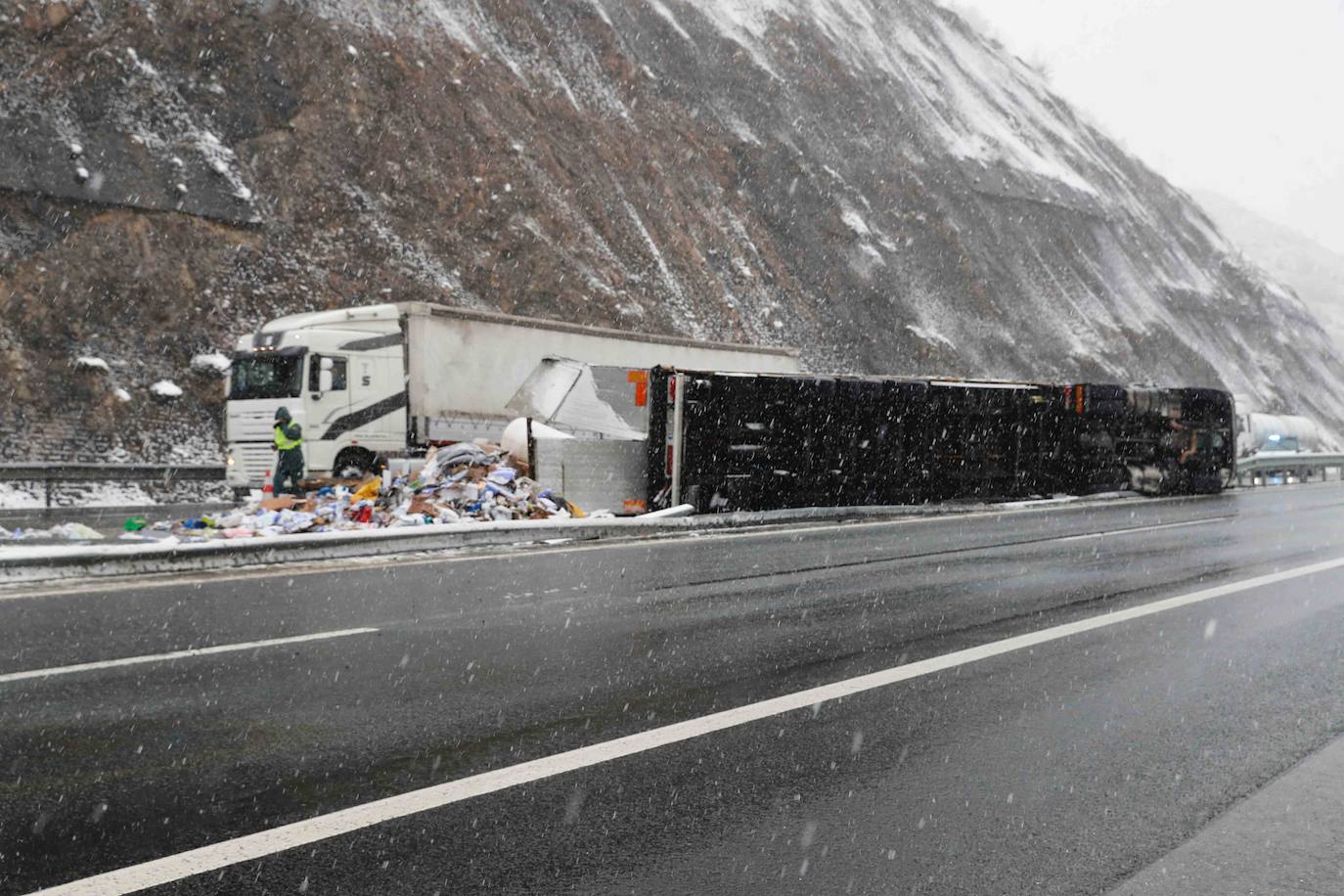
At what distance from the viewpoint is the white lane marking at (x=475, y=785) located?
344cm

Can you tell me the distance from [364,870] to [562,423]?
664 inches

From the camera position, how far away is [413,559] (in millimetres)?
12531

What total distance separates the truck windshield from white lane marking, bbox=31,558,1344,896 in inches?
662

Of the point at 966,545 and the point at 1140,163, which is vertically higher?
the point at 1140,163

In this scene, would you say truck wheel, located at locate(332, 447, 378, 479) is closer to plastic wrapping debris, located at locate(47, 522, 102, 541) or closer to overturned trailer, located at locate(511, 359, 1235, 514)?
overturned trailer, located at locate(511, 359, 1235, 514)

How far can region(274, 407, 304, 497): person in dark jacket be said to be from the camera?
18703mm

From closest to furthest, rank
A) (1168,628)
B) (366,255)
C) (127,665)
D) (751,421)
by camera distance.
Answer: (127,665) < (1168,628) < (751,421) < (366,255)

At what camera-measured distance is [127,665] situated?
652 centimetres

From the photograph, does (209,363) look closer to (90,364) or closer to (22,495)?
(90,364)

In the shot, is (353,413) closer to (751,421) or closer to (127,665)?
(751,421)

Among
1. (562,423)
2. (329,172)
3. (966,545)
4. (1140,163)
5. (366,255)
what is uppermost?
(1140,163)

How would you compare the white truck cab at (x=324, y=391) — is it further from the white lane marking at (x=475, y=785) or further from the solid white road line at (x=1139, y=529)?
the white lane marking at (x=475, y=785)

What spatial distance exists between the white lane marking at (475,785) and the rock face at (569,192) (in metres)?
21.9

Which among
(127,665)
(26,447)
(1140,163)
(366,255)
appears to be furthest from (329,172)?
(1140,163)
